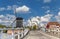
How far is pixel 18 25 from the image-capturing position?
87062 mm

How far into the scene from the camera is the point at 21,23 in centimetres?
8944

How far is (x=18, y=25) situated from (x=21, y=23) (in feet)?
9.55

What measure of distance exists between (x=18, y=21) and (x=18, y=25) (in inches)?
109

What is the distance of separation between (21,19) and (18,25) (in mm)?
5321

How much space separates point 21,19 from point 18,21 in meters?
2.86

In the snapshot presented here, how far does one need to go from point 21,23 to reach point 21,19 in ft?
9.02

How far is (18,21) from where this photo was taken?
89.0 meters

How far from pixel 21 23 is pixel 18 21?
1.89 metres
